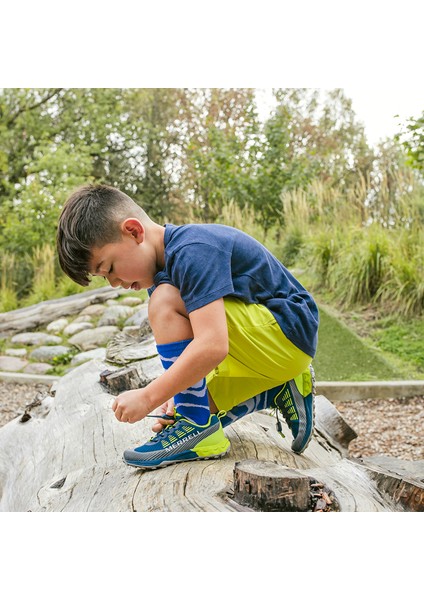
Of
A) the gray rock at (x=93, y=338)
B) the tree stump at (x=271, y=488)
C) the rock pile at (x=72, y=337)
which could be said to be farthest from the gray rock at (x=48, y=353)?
the tree stump at (x=271, y=488)

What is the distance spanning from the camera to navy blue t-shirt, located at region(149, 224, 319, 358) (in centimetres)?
134

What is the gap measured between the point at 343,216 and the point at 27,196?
2.84 m

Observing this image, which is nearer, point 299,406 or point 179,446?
point 179,446

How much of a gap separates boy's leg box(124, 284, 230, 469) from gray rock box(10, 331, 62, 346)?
3.43m

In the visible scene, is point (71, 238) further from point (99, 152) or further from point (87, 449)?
point (99, 152)

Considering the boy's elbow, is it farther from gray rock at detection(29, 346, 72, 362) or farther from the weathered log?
the weathered log

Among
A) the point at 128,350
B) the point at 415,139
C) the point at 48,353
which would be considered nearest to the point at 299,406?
the point at 128,350

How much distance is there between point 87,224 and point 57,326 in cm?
364

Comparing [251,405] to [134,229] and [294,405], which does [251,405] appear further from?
[134,229]

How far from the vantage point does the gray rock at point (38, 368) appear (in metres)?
4.30

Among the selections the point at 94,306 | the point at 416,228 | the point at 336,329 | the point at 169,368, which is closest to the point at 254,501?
the point at 169,368

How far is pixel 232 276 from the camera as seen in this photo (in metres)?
1.48

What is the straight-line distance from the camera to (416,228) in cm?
439
